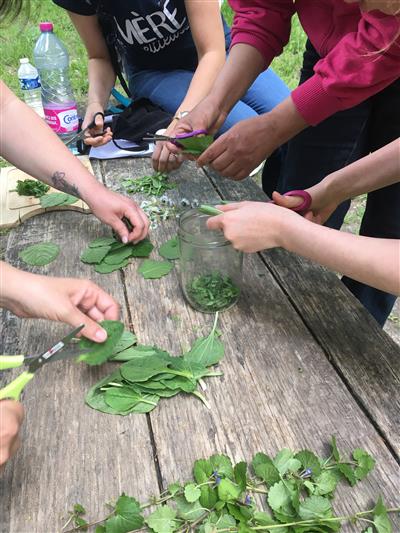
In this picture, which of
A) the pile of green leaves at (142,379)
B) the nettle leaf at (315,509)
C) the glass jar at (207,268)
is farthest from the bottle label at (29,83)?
the nettle leaf at (315,509)

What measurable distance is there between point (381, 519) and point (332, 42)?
1203mm

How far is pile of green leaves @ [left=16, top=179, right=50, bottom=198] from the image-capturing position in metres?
1.50

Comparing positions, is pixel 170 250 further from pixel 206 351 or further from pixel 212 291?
pixel 206 351

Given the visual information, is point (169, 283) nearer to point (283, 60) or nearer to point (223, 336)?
point (223, 336)

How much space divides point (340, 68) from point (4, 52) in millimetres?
4023

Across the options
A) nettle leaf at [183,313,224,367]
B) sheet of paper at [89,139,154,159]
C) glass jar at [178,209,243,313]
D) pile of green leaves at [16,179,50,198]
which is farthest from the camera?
sheet of paper at [89,139,154,159]

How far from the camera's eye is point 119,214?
123 centimetres

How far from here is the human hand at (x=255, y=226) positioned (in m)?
0.97

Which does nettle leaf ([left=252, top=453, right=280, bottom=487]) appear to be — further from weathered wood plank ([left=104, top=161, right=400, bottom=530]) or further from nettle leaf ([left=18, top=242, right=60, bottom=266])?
nettle leaf ([left=18, top=242, right=60, bottom=266])

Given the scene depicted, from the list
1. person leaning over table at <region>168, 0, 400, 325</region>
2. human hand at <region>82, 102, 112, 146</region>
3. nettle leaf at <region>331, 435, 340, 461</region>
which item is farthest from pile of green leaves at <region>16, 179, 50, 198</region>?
nettle leaf at <region>331, 435, 340, 461</region>

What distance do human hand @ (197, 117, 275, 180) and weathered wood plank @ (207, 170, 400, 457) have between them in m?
0.35

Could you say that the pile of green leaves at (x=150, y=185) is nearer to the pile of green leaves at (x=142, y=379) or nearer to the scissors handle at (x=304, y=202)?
the scissors handle at (x=304, y=202)

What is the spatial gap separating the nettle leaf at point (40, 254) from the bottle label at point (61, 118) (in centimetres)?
87

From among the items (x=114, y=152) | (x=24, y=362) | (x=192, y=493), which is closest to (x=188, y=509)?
(x=192, y=493)
